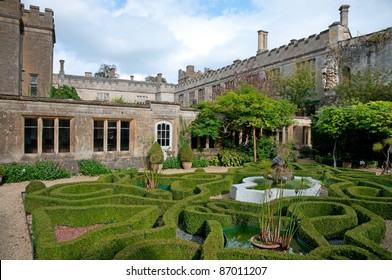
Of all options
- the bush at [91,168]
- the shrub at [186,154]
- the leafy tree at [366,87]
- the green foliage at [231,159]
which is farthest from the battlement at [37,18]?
the leafy tree at [366,87]

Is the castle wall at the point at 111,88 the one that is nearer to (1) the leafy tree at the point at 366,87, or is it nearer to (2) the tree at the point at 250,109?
(2) the tree at the point at 250,109

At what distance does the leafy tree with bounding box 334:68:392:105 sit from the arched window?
34.6 ft

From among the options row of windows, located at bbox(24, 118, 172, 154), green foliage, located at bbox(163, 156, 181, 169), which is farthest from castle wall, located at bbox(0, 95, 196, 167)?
green foliage, located at bbox(163, 156, 181, 169)

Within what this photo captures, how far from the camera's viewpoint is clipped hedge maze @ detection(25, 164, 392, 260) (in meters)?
4.22

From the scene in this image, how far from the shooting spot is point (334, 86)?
21750 mm

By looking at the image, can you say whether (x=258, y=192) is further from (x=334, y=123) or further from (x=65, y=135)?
(x=65, y=135)

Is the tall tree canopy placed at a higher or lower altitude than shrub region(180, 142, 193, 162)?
higher

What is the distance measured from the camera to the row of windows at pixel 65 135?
12898mm

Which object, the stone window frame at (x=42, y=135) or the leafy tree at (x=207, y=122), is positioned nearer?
the stone window frame at (x=42, y=135)

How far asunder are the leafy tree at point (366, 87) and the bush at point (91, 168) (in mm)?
13990

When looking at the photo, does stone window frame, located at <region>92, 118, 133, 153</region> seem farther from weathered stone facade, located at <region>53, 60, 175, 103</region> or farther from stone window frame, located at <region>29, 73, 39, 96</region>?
weathered stone facade, located at <region>53, 60, 175, 103</region>

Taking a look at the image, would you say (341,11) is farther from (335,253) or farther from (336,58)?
(335,253)

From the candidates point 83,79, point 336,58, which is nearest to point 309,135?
point 336,58
